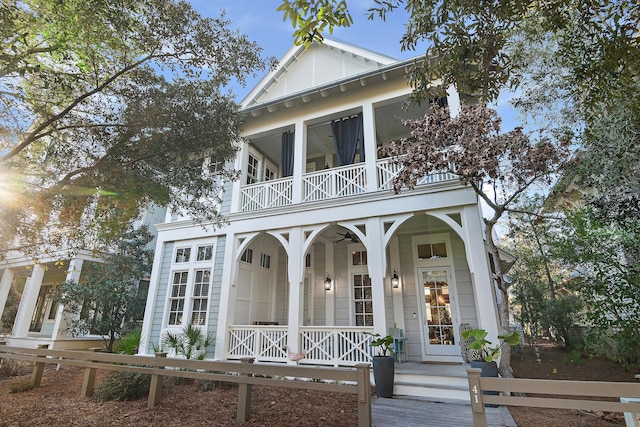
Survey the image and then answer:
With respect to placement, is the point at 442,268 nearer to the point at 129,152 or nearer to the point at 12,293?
the point at 129,152

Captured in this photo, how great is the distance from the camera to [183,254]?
9711 millimetres

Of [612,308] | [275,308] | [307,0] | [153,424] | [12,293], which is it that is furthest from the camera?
[12,293]

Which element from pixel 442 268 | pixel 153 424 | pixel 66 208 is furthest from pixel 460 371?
pixel 66 208

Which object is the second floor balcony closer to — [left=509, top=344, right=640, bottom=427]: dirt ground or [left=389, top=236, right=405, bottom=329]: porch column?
[left=389, top=236, right=405, bottom=329]: porch column

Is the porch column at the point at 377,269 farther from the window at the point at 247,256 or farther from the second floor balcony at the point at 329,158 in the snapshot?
the window at the point at 247,256

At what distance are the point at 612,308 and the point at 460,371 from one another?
111 inches

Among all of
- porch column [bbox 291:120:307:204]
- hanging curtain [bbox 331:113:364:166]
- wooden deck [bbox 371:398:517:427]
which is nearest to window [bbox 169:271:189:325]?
porch column [bbox 291:120:307:204]

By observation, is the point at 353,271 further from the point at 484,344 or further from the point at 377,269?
the point at 484,344

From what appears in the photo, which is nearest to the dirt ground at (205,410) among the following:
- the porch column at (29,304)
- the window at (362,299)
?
the window at (362,299)

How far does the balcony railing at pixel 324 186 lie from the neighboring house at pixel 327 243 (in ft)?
0.11

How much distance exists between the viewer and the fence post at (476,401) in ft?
9.85

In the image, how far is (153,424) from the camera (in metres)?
4.34

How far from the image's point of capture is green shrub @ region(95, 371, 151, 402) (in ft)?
17.9

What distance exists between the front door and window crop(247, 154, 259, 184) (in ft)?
18.7
